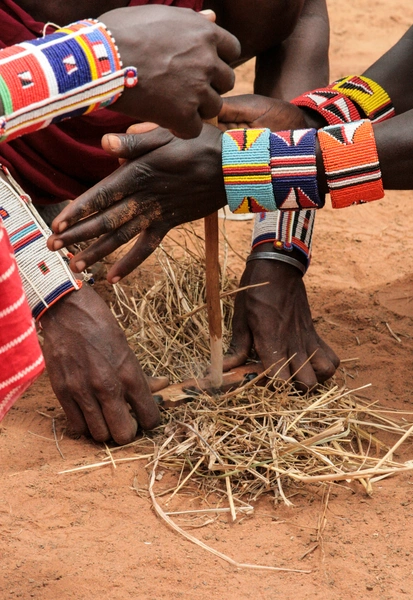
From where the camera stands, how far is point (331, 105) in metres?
2.21

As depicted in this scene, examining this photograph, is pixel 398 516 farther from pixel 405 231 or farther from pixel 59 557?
pixel 405 231

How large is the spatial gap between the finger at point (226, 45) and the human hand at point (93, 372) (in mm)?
727

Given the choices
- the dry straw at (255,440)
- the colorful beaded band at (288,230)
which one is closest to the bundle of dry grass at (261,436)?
the dry straw at (255,440)

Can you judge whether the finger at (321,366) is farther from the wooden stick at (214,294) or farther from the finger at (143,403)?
the finger at (143,403)

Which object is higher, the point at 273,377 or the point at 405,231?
the point at 273,377

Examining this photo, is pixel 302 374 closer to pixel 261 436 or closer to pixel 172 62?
pixel 261 436

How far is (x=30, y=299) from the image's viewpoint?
1961 millimetres

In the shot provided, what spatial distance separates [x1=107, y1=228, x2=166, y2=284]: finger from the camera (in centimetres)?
191

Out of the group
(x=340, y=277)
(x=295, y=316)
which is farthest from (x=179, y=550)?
(x=340, y=277)

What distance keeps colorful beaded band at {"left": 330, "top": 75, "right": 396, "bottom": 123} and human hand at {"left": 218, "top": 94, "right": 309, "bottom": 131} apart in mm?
207

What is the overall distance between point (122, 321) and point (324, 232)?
1119 millimetres

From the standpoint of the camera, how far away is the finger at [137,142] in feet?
6.00

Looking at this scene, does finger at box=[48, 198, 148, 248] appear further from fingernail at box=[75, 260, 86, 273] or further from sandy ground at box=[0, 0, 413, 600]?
sandy ground at box=[0, 0, 413, 600]

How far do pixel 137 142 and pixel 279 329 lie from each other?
0.65m
